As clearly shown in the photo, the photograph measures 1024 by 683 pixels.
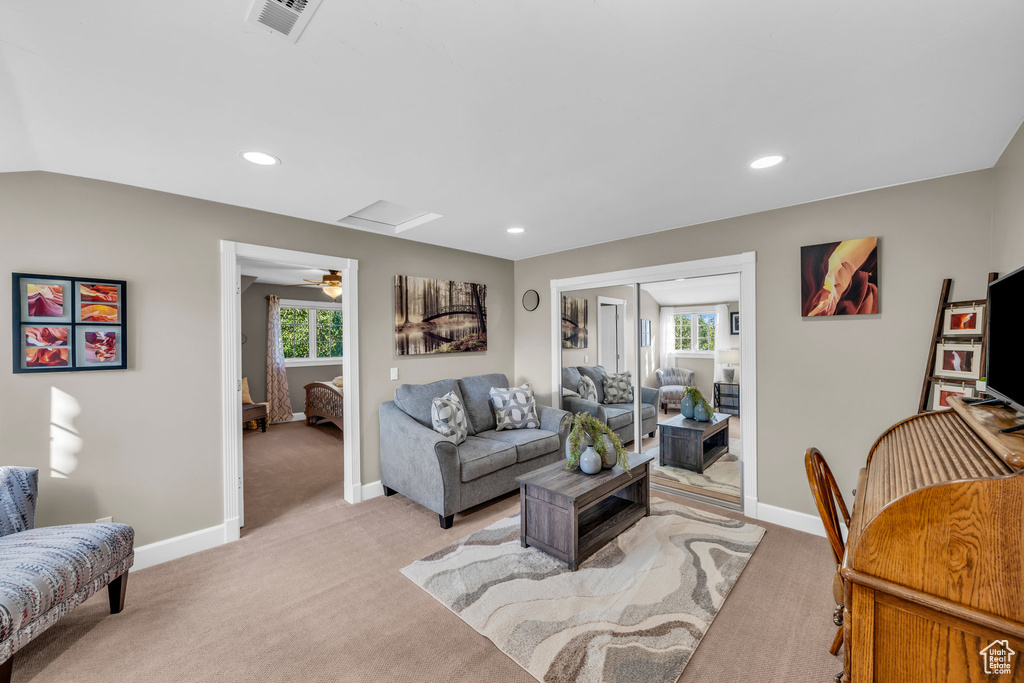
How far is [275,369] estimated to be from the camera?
691cm

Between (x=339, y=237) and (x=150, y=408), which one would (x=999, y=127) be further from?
(x=150, y=408)

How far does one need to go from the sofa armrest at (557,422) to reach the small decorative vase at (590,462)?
3.40 feet

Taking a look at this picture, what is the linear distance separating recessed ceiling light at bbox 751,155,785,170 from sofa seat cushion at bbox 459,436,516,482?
2589 millimetres

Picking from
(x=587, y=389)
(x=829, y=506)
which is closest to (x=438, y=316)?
(x=587, y=389)

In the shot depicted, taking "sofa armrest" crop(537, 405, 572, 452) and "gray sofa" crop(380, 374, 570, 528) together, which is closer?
"gray sofa" crop(380, 374, 570, 528)

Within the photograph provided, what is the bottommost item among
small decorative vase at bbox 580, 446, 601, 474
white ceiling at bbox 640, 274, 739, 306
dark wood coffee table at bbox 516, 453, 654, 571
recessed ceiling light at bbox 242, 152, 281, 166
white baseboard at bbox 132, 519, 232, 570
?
white baseboard at bbox 132, 519, 232, 570

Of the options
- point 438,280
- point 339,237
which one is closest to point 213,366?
point 339,237

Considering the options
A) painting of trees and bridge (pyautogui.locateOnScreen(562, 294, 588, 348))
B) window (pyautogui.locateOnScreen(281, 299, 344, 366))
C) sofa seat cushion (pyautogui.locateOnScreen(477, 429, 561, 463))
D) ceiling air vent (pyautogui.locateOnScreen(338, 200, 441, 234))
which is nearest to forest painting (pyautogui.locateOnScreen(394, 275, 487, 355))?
ceiling air vent (pyautogui.locateOnScreen(338, 200, 441, 234))

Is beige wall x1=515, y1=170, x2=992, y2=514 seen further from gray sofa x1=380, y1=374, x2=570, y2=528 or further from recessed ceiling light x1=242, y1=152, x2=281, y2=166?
recessed ceiling light x1=242, y1=152, x2=281, y2=166

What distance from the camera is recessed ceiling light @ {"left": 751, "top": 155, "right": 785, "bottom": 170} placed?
2.24 metres

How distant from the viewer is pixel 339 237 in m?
3.56

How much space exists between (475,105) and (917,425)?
220 centimetres

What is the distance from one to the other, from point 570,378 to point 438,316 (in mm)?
1555

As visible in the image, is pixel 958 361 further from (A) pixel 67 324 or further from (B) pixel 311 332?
(B) pixel 311 332
